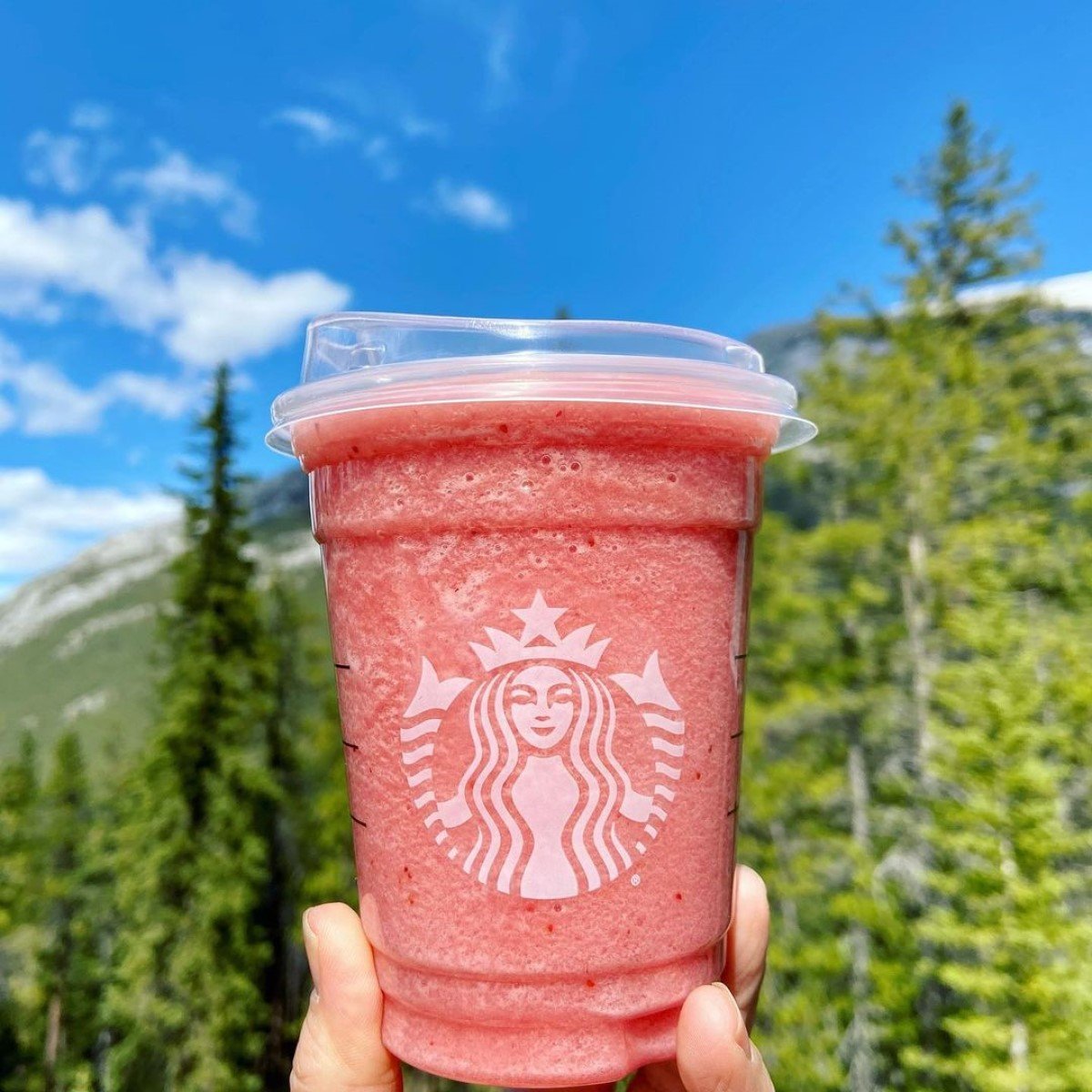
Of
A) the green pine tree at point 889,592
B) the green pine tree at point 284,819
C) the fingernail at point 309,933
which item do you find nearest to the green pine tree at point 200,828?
the green pine tree at point 284,819

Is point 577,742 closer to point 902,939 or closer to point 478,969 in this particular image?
point 478,969

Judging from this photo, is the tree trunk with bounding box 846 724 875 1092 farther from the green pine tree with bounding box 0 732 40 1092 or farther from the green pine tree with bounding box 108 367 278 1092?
the green pine tree with bounding box 0 732 40 1092

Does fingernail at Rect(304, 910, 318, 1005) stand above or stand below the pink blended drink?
below

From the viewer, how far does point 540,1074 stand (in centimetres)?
140

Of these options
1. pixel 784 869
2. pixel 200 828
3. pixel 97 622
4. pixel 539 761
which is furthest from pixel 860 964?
pixel 97 622

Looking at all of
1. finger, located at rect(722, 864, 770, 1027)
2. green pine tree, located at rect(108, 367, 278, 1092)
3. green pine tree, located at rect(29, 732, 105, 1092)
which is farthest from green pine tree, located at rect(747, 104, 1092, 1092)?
green pine tree, located at rect(29, 732, 105, 1092)

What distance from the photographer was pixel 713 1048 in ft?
4.62

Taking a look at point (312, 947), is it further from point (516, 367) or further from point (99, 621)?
point (99, 621)

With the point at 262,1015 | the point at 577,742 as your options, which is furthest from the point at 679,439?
the point at 262,1015

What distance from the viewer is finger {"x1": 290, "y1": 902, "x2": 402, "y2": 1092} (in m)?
1.62

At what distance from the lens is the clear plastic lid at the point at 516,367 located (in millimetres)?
1359

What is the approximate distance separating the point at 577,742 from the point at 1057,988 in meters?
13.8

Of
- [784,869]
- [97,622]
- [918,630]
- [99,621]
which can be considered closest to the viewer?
[918,630]

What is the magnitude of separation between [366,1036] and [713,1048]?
0.60 m
